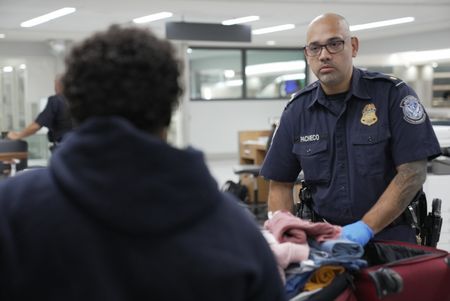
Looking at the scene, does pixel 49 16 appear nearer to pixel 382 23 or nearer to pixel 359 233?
pixel 382 23

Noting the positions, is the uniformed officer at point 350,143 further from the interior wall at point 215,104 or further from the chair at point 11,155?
the interior wall at point 215,104

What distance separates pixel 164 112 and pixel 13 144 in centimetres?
519

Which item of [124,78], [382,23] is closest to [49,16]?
[382,23]

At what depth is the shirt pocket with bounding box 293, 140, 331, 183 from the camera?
1.72 m

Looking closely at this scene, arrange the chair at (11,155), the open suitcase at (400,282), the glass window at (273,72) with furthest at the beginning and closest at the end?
the glass window at (273,72) → the chair at (11,155) → the open suitcase at (400,282)

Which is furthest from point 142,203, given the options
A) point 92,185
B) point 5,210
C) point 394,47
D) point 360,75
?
point 394,47

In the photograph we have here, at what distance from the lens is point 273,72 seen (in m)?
11.7

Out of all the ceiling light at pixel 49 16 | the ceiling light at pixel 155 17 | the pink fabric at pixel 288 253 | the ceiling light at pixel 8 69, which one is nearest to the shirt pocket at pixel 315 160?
the pink fabric at pixel 288 253

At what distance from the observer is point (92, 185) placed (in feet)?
2.21

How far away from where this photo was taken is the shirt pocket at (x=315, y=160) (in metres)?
1.72

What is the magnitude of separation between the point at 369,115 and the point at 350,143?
0.11 meters

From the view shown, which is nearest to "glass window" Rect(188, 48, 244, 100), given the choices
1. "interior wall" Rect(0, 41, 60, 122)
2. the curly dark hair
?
"interior wall" Rect(0, 41, 60, 122)

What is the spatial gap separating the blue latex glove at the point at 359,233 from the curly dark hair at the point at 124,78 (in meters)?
0.76

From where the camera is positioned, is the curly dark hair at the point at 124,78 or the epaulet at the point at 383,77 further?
the epaulet at the point at 383,77
